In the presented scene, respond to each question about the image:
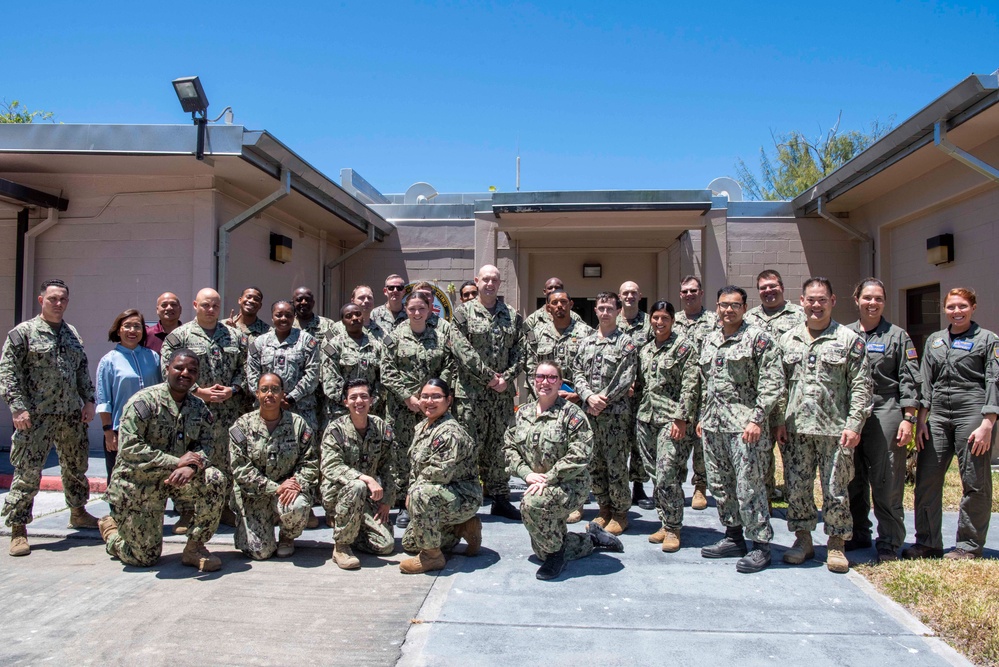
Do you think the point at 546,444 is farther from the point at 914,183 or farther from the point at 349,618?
the point at 914,183

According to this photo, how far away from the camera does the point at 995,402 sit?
4.07m

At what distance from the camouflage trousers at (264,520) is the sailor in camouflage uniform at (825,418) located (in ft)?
9.80

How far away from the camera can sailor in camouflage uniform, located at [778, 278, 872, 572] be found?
4.09m

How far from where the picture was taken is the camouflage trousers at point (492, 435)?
5.45 m

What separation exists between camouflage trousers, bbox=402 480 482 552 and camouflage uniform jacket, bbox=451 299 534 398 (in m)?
1.21

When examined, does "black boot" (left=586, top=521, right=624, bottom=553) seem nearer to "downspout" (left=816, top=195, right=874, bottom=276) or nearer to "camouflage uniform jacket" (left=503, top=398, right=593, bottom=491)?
"camouflage uniform jacket" (left=503, top=398, right=593, bottom=491)

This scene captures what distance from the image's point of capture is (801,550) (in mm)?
4297

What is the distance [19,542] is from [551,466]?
11.4 ft

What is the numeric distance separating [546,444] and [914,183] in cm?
684

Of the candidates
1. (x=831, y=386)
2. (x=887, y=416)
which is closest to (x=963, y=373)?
(x=887, y=416)

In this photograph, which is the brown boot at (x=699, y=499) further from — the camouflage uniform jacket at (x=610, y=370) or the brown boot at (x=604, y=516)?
the camouflage uniform jacket at (x=610, y=370)

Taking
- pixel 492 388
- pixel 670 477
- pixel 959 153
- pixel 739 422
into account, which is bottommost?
pixel 670 477

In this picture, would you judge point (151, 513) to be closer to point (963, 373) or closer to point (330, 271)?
point (963, 373)

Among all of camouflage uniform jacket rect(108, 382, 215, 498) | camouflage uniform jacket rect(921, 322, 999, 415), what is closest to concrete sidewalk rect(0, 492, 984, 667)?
camouflage uniform jacket rect(108, 382, 215, 498)
